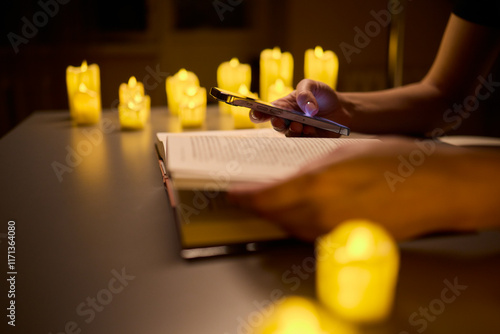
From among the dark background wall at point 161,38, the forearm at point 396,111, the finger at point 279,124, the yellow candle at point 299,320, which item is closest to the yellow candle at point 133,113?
the finger at point 279,124

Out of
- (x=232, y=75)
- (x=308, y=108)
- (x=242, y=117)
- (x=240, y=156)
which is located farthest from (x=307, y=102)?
(x=232, y=75)

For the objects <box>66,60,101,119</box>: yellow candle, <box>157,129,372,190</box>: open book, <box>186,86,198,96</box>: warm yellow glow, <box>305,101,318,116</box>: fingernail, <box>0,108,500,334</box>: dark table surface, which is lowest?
<box>0,108,500,334</box>: dark table surface

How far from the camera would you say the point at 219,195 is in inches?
21.5

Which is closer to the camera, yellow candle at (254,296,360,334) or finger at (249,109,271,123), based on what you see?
yellow candle at (254,296,360,334)

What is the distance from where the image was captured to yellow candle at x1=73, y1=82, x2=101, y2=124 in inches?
43.2

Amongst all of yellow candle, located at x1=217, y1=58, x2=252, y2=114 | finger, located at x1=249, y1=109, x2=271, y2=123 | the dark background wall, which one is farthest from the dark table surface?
the dark background wall

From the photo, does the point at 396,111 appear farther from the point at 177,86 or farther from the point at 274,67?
the point at 177,86

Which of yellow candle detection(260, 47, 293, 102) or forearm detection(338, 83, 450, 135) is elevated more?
yellow candle detection(260, 47, 293, 102)

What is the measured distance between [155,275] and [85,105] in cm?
80

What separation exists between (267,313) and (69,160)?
580mm

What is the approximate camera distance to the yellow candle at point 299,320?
12.0 inches

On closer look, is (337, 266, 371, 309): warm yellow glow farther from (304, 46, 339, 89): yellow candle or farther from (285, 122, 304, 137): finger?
(304, 46, 339, 89): yellow candle

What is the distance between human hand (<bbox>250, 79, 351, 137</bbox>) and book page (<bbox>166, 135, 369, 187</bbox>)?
187 mm

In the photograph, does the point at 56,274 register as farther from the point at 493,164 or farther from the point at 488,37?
the point at 488,37
